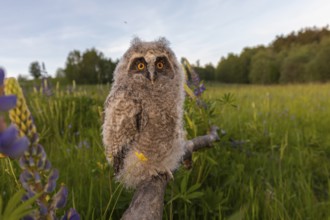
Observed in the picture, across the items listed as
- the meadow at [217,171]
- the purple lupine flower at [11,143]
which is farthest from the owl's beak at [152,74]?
the purple lupine flower at [11,143]

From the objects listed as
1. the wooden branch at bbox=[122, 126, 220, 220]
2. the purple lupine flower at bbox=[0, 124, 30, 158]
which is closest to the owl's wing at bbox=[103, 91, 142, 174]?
the wooden branch at bbox=[122, 126, 220, 220]

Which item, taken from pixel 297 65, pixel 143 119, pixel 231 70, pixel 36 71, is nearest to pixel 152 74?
pixel 143 119

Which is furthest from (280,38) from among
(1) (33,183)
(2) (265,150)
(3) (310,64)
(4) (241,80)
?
(1) (33,183)

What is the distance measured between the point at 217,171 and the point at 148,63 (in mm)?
1536

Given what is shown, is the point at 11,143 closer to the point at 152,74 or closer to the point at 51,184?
the point at 51,184

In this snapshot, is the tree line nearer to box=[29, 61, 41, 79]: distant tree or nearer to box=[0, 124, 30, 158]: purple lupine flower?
box=[29, 61, 41, 79]: distant tree

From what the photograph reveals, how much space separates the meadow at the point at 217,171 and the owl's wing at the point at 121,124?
17 centimetres

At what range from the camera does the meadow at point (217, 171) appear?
89.7 inches

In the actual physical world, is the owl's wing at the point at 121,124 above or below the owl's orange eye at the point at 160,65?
below

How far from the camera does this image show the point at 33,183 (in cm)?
79

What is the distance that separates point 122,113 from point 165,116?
11.8 inches

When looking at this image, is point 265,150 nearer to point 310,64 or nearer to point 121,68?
point 121,68

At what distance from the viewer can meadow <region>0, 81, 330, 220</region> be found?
2277 millimetres

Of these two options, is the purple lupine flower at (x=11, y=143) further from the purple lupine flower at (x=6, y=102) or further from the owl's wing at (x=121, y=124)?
the owl's wing at (x=121, y=124)
